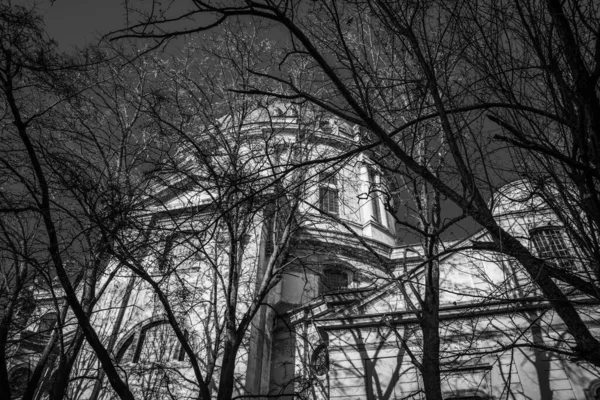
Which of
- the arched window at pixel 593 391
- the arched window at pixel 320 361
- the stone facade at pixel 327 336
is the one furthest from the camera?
the arched window at pixel 320 361

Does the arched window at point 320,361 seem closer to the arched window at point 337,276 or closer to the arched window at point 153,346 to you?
the arched window at point 153,346

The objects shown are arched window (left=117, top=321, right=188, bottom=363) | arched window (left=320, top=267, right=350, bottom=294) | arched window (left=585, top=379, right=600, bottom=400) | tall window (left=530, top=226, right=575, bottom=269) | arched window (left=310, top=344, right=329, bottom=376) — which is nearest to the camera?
tall window (left=530, top=226, right=575, bottom=269)

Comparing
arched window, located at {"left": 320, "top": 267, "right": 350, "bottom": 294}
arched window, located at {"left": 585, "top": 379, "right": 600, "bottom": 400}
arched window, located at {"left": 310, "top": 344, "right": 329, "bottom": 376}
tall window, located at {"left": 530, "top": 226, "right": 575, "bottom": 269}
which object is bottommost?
arched window, located at {"left": 585, "top": 379, "right": 600, "bottom": 400}

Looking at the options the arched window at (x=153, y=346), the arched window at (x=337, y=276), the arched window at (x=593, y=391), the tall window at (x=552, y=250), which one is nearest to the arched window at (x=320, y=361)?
the arched window at (x=153, y=346)

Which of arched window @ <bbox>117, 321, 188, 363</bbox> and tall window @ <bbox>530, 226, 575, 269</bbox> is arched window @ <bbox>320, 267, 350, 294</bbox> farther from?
tall window @ <bbox>530, 226, 575, 269</bbox>

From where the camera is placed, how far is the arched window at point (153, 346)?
36.0 feet

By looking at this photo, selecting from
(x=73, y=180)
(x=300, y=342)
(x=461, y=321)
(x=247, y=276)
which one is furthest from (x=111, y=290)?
(x=461, y=321)

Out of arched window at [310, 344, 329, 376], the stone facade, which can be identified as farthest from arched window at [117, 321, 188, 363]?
arched window at [310, 344, 329, 376]

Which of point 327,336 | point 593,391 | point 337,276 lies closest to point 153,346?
point 327,336

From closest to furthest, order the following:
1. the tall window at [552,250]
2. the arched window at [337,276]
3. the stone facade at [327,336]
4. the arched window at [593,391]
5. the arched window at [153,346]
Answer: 1. the tall window at [552,250]
2. the arched window at [593,391]
3. the stone facade at [327,336]
4. the arched window at [153,346]
5. the arched window at [337,276]

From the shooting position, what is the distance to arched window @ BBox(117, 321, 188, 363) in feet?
36.0

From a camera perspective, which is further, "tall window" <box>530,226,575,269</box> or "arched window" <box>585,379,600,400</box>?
"arched window" <box>585,379,600,400</box>

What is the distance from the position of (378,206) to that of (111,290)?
547 inches

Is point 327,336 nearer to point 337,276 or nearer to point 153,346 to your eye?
point 337,276
